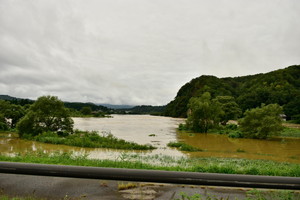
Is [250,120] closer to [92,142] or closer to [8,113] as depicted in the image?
[92,142]

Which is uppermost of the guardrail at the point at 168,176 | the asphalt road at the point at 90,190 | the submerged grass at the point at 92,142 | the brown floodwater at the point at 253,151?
the guardrail at the point at 168,176

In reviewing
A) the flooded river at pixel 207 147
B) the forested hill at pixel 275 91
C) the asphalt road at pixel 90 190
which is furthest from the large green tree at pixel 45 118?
the forested hill at pixel 275 91

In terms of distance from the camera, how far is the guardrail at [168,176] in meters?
1.83

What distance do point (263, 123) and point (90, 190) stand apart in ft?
127

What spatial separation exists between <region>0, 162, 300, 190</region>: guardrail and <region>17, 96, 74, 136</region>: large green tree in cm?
3378

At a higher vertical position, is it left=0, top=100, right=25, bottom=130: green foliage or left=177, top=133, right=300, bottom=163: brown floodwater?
left=0, top=100, right=25, bottom=130: green foliage

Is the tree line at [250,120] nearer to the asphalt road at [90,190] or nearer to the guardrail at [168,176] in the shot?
the asphalt road at [90,190]

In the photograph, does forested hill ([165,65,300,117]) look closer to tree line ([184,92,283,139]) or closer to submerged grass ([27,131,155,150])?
tree line ([184,92,283,139])

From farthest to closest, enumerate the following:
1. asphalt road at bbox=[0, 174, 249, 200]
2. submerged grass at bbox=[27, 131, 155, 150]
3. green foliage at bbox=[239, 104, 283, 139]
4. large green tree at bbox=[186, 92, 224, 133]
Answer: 1. large green tree at bbox=[186, 92, 224, 133]
2. green foliage at bbox=[239, 104, 283, 139]
3. submerged grass at bbox=[27, 131, 155, 150]
4. asphalt road at bbox=[0, 174, 249, 200]

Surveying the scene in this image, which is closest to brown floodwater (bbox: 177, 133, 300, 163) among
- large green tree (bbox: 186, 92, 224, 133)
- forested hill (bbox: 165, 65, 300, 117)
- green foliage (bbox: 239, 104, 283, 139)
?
green foliage (bbox: 239, 104, 283, 139)

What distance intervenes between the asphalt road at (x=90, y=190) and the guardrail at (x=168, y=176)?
117 inches

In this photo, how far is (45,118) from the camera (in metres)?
33.5

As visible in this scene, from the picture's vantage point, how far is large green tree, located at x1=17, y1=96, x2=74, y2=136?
106ft

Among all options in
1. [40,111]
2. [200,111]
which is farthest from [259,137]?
[40,111]
